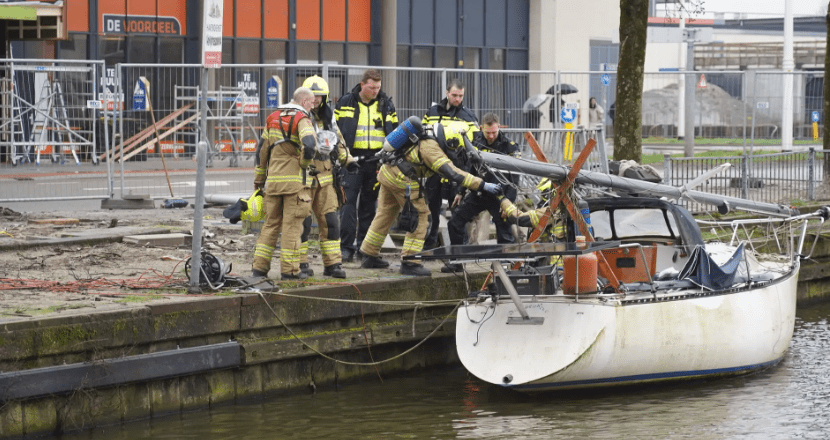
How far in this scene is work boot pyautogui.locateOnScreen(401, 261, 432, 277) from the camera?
37.0 ft

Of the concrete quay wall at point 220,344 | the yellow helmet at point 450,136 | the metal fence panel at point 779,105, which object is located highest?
the metal fence panel at point 779,105

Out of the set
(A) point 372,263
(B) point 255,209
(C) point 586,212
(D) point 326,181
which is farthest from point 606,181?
(B) point 255,209

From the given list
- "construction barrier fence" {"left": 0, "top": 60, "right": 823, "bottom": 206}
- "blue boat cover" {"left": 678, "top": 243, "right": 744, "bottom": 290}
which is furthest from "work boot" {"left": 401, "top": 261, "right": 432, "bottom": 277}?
"construction barrier fence" {"left": 0, "top": 60, "right": 823, "bottom": 206}

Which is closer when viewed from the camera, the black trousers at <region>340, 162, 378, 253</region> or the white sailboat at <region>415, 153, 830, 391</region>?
the white sailboat at <region>415, 153, 830, 391</region>

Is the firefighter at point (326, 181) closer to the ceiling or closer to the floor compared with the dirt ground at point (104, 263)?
closer to the ceiling

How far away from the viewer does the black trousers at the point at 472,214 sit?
39.7ft

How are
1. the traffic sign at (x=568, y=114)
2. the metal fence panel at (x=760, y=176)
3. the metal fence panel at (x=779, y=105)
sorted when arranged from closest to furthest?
the metal fence panel at (x=760, y=176), the traffic sign at (x=568, y=114), the metal fence panel at (x=779, y=105)

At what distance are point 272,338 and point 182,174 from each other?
9.77 metres

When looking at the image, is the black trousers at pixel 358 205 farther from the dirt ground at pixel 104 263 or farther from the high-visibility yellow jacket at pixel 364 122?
the dirt ground at pixel 104 263

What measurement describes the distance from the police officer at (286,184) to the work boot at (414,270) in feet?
3.28

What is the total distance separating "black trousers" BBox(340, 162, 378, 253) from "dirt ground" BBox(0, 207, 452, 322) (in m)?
0.40

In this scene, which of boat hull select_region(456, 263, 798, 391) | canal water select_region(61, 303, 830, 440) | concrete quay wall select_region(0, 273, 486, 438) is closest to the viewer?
concrete quay wall select_region(0, 273, 486, 438)

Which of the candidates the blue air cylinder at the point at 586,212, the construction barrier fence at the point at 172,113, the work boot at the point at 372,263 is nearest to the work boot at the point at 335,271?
the work boot at the point at 372,263

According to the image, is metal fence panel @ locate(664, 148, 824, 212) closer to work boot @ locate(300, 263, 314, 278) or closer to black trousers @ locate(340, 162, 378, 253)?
black trousers @ locate(340, 162, 378, 253)
